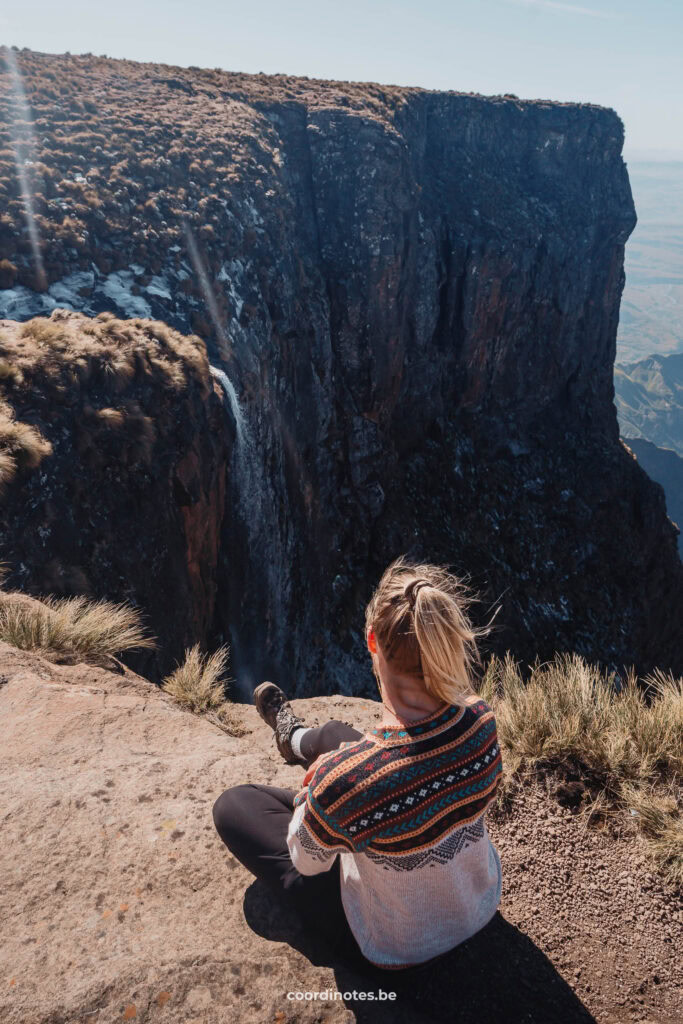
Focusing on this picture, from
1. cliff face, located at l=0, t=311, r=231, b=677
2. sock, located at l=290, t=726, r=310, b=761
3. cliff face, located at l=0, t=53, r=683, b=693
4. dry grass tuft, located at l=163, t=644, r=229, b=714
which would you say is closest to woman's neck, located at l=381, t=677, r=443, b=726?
sock, located at l=290, t=726, r=310, b=761

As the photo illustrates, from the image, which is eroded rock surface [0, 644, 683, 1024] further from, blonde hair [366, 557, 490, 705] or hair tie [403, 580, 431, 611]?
hair tie [403, 580, 431, 611]

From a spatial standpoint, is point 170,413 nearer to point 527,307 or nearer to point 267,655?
point 267,655

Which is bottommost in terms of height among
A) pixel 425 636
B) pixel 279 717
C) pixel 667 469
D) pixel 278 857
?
pixel 667 469

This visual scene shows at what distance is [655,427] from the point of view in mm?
199125

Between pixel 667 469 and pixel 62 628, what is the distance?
121 m

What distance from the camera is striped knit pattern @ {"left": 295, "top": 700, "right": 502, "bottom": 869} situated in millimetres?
1970

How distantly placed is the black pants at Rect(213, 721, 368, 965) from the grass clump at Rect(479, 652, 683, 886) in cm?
152

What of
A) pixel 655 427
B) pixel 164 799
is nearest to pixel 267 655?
pixel 164 799

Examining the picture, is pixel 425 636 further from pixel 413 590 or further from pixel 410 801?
pixel 410 801

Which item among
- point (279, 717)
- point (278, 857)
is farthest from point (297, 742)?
point (278, 857)

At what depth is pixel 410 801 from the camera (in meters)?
1.98

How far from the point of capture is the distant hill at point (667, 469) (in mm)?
106438

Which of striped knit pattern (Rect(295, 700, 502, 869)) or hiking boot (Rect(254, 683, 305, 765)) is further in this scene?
hiking boot (Rect(254, 683, 305, 765))

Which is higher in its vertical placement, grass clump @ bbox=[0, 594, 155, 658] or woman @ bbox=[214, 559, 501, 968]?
→ woman @ bbox=[214, 559, 501, 968]
